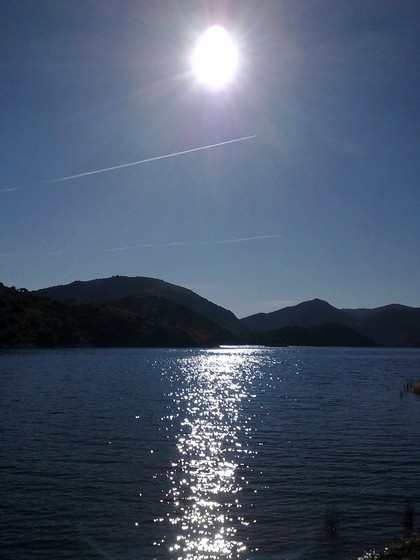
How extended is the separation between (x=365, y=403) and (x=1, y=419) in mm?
33675

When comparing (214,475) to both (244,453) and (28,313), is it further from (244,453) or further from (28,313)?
(28,313)

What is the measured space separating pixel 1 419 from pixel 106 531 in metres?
23.2

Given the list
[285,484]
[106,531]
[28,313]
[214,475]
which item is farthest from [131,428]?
[28,313]

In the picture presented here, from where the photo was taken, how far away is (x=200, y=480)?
85.4 feet

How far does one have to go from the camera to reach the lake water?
18406 mm

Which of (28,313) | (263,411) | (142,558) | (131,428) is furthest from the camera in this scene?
(28,313)

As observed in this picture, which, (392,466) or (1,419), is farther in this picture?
(1,419)

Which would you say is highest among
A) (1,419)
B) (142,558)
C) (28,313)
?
(28,313)

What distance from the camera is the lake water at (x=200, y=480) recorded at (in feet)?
60.4

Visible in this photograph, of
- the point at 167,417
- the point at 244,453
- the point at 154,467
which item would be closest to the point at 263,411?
the point at 167,417

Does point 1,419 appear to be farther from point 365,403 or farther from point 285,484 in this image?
point 365,403

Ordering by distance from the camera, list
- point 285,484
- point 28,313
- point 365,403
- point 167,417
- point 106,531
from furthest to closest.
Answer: point 28,313
point 365,403
point 167,417
point 285,484
point 106,531

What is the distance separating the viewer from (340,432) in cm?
3934

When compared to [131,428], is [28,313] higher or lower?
higher
